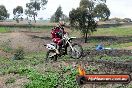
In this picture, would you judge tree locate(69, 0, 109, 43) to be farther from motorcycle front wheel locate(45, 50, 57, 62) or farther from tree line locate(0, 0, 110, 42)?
motorcycle front wheel locate(45, 50, 57, 62)

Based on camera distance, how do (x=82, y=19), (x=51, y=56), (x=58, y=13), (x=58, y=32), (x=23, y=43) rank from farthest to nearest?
(x=58, y=13) → (x=82, y=19) → (x=23, y=43) → (x=51, y=56) → (x=58, y=32)

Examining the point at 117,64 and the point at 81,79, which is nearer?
the point at 81,79

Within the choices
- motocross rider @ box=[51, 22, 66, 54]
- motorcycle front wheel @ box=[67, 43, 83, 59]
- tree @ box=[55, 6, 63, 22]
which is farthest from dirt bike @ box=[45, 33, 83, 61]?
tree @ box=[55, 6, 63, 22]

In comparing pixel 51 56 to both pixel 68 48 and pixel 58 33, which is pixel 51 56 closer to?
pixel 68 48

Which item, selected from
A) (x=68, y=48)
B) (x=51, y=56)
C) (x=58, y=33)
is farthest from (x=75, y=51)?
(x=51, y=56)

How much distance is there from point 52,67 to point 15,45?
3091 cm

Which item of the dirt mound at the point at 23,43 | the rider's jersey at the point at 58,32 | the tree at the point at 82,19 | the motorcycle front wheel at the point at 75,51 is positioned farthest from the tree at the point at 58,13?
the rider's jersey at the point at 58,32

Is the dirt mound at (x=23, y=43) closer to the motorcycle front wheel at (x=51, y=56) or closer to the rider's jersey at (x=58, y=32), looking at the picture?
the motorcycle front wheel at (x=51, y=56)

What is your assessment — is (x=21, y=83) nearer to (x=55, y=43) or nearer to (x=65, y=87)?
(x=65, y=87)

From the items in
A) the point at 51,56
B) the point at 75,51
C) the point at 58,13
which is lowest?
the point at 58,13

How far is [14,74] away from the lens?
18.8 metres

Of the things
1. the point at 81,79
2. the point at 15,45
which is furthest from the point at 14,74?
the point at 15,45

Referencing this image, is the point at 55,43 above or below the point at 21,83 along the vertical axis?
above

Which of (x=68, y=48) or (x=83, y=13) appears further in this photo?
(x=83, y=13)
